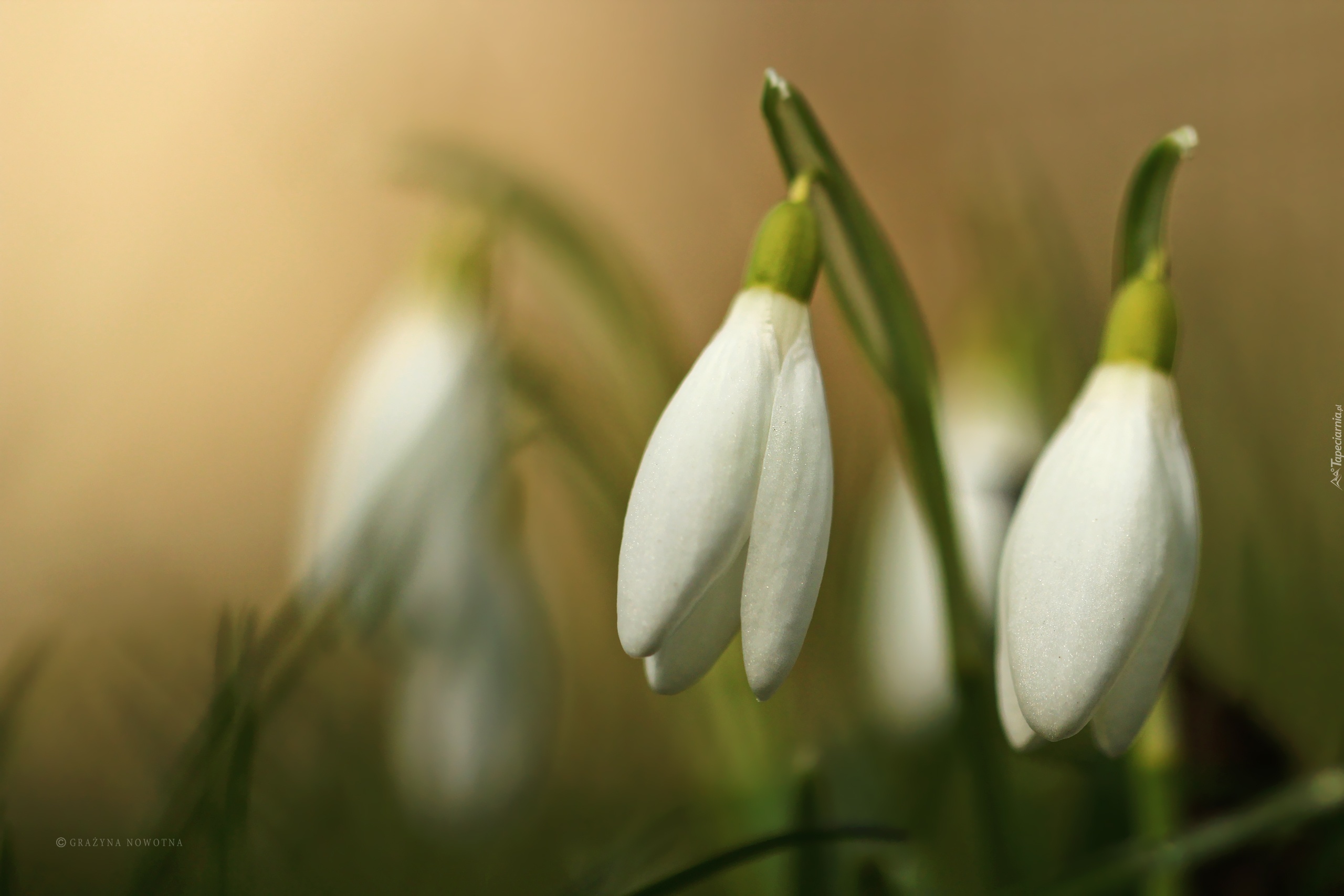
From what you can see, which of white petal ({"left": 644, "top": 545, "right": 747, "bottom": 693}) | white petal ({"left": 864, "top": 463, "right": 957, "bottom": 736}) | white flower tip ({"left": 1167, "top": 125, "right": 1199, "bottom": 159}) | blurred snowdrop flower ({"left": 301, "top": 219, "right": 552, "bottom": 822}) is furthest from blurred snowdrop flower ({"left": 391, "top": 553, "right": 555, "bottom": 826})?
white flower tip ({"left": 1167, "top": 125, "right": 1199, "bottom": 159})

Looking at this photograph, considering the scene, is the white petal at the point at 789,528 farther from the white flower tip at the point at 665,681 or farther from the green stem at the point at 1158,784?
the green stem at the point at 1158,784

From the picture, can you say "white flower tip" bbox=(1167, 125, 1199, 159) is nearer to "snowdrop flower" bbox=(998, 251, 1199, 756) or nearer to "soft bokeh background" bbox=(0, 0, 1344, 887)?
"snowdrop flower" bbox=(998, 251, 1199, 756)

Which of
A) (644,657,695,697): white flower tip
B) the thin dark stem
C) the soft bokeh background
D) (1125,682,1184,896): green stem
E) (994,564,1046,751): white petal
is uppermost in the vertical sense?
the soft bokeh background

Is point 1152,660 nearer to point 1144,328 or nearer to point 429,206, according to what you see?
point 1144,328

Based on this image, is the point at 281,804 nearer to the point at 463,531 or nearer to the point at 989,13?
the point at 463,531

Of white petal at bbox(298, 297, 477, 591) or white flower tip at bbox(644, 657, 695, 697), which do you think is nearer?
white flower tip at bbox(644, 657, 695, 697)

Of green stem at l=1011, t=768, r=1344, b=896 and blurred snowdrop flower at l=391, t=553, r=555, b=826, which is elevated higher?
blurred snowdrop flower at l=391, t=553, r=555, b=826

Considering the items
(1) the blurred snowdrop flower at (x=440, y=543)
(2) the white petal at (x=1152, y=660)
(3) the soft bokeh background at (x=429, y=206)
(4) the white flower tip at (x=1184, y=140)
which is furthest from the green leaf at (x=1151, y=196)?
(3) the soft bokeh background at (x=429, y=206)
